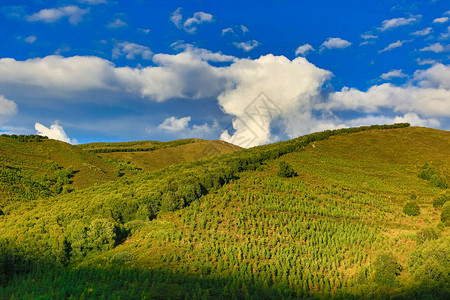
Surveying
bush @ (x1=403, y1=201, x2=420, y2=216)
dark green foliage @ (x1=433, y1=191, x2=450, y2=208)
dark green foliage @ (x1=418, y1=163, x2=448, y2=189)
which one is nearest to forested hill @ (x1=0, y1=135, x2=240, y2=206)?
bush @ (x1=403, y1=201, x2=420, y2=216)

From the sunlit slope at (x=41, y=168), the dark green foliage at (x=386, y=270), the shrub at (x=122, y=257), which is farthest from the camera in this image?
the sunlit slope at (x=41, y=168)

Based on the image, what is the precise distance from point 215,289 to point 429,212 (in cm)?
3652

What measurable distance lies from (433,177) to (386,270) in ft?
132

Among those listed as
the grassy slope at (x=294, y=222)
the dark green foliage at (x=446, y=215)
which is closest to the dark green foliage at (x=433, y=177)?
the grassy slope at (x=294, y=222)

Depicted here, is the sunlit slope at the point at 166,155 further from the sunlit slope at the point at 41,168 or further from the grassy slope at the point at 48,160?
the grassy slope at the point at 48,160

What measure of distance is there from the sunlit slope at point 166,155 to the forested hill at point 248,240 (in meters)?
67.5

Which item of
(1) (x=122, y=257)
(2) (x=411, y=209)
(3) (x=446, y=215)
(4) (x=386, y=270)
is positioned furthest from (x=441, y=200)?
(1) (x=122, y=257)

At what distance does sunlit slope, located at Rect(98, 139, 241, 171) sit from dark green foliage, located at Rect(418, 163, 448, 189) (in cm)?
8387

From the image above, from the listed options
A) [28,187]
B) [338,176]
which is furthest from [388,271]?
[28,187]

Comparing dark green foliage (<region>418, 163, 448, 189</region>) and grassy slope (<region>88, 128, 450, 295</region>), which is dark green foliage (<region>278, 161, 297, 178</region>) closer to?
grassy slope (<region>88, 128, 450, 295</region>)

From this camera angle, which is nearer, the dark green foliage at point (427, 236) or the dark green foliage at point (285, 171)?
the dark green foliage at point (427, 236)

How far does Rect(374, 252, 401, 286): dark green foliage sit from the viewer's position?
70.8 feet

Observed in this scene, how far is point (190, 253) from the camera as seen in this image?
27172mm

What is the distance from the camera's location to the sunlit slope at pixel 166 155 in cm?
12250
